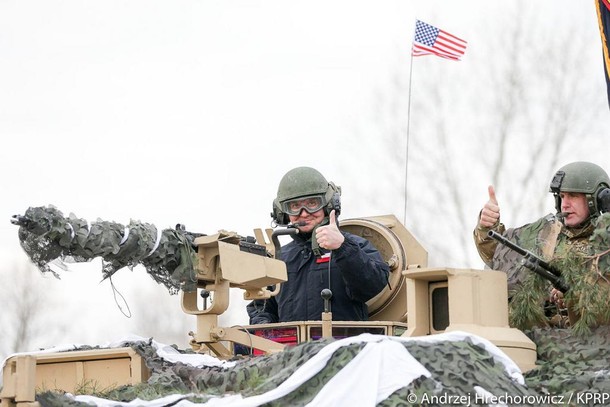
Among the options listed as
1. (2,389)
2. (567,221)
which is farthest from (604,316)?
(2,389)

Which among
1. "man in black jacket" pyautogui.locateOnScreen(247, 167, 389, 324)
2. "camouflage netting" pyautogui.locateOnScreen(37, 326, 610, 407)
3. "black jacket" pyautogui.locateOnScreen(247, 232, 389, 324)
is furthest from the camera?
"man in black jacket" pyautogui.locateOnScreen(247, 167, 389, 324)

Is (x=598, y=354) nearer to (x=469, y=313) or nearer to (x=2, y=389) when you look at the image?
(x=469, y=313)

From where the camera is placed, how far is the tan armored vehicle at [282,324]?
7738mm

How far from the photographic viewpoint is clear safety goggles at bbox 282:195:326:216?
414 inches

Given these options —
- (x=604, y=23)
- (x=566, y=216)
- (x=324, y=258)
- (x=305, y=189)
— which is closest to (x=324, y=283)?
(x=324, y=258)

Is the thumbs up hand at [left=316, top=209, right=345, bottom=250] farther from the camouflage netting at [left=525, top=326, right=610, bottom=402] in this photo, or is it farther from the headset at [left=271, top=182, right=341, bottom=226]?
the camouflage netting at [left=525, top=326, right=610, bottom=402]

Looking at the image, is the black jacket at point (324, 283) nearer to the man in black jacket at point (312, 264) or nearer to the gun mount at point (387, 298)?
the man in black jacket at point (312, 264)

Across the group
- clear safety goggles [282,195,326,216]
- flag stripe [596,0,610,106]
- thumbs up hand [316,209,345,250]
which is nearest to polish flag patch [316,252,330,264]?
clear safety goggles [282,195,326,216]

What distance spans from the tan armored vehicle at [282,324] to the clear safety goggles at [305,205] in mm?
271

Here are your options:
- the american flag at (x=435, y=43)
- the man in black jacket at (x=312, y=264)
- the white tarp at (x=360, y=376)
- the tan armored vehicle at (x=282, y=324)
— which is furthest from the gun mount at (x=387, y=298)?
the american flag at (x=435, y=43)

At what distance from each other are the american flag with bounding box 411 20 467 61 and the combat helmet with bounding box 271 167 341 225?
6.76 meters

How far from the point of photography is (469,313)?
7727 millimetres

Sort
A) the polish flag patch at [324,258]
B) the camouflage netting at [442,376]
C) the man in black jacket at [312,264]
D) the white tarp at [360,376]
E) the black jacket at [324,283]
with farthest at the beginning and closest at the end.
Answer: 1. the polish flag patch at [324,258]
2. the man in black jacket at [312,264]
3. the black jacket at [324,283]
4. the camouflage netting at [442,376]
5. the white tarp at [360,376]

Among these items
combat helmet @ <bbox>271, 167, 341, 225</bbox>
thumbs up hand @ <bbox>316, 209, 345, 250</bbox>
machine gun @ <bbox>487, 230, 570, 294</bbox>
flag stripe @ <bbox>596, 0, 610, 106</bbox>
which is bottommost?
machine gun @ <bbox>487, 230, 570, 294</bbox>
